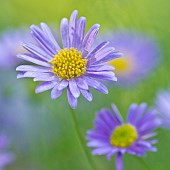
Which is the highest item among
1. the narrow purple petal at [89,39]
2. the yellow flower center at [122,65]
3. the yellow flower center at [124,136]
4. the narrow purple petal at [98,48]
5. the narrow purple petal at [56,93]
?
the yellow flower center at [122,65]

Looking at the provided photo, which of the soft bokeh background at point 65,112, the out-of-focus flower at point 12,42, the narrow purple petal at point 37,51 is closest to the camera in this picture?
the narrow purple petal at point 37,51

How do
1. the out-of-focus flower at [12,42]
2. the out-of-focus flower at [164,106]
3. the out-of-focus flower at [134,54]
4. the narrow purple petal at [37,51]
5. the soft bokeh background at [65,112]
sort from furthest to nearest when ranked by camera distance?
the out-of-focus flower at [12,42], the out-of-focus flower at [134,54], the soft bokeh background at [65,112], the out-of-focus flower at [164,106], the narrow purple petal at [37,51]

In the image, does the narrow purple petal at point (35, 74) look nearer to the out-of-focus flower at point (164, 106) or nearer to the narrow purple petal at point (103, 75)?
the narrow purple petal at point (103, 75)

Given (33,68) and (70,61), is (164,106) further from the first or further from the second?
(33,68)

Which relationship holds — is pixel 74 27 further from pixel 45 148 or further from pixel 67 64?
pixel 45 148

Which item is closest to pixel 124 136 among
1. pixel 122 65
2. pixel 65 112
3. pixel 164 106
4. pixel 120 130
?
pixel 120 130

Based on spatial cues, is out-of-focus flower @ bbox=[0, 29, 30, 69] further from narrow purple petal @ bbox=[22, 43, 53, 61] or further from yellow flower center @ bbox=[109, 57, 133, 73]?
narrow purple petal @ bbox=[22, 43, 53, 61]

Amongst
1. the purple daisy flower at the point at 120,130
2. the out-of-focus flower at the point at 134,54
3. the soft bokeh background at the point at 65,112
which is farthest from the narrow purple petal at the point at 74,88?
the out-of-focus flower at the point at 134,54

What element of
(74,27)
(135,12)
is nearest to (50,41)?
(74,27)
